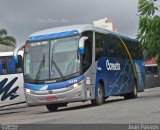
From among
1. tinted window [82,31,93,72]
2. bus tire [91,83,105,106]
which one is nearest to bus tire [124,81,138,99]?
bus tire [91,83,105,106]

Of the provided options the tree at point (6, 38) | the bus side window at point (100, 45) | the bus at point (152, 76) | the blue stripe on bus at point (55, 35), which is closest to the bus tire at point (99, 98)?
the bus side window at point (100, 45)

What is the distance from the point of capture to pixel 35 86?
2064 cm

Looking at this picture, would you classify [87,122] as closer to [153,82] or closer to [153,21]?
[153,21]

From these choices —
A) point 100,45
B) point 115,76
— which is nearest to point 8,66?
point 115,76

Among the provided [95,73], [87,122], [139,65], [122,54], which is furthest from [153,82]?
[87,122]

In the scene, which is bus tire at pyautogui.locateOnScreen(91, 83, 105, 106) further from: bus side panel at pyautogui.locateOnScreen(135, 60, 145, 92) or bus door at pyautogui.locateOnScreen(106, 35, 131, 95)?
bus side panel at pyautogui.locateOnScreen(135, 60, 145, 92)

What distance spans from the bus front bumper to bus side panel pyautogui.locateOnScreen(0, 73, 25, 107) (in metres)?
7.95

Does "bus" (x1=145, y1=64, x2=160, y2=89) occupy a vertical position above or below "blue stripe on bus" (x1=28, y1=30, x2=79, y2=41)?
below

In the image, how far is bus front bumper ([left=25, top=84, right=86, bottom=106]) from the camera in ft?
66.5

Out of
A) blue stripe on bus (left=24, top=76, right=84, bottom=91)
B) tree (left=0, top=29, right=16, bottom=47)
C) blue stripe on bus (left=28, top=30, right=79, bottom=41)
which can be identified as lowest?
blue stripe on bus (left=24, top=76, right=84, bottom=91)

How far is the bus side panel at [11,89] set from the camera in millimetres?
28297

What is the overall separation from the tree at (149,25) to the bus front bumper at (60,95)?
8026 millimetres

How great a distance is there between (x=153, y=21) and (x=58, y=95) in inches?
353

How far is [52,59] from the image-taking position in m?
20.7
